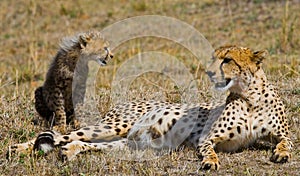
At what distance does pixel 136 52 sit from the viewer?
8.76 m

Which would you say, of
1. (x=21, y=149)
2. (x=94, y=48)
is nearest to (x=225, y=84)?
(x=21, y=149)

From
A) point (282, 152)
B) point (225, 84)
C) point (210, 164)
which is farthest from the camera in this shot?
point (225, 84)

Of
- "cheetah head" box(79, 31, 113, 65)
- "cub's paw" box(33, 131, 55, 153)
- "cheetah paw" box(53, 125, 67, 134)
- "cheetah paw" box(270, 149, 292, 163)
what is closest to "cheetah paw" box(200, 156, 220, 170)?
"cheetah paw" box(270, 149, 292, 163)

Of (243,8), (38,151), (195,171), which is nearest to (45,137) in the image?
(38,151)

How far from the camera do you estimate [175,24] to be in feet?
31.7

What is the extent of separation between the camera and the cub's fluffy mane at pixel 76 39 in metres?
5.46

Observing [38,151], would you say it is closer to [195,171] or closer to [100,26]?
[195,171]

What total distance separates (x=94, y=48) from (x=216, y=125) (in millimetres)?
1531

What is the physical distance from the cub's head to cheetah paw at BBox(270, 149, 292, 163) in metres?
0.50

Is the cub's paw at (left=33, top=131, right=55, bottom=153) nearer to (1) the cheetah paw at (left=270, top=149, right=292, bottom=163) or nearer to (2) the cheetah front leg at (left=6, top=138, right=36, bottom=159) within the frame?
(2) the cheetah front leg at (left=6, top=138, right=36, bottom=159)

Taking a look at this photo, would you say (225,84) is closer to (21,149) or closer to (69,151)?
(69,151)

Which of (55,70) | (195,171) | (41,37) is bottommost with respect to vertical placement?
(195,171)

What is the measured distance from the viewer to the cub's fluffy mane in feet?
17.9

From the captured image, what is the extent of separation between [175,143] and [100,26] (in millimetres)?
5957
